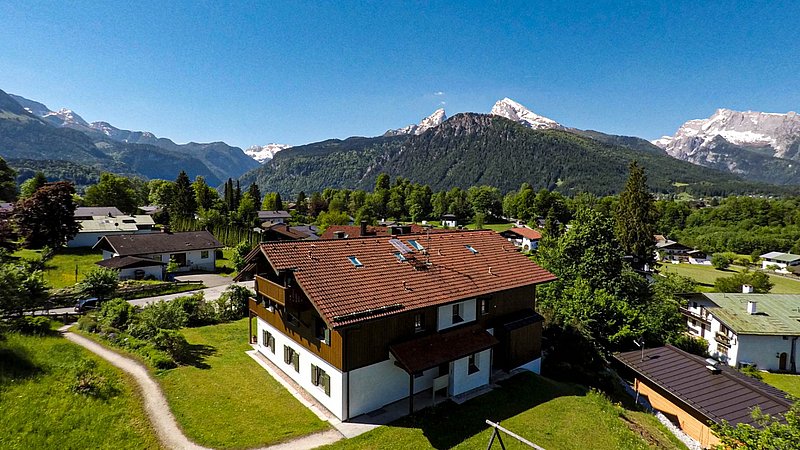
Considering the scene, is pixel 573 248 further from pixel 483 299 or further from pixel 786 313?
pixel 786 313

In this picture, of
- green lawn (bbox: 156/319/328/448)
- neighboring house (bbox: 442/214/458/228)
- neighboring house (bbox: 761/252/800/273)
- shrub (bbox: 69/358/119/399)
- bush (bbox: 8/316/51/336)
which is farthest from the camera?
neighboring house (bbox: 442/214/458/228)

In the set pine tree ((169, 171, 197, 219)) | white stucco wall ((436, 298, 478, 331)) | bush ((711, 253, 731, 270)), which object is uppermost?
pine tree ((169, 171, 197, 219))

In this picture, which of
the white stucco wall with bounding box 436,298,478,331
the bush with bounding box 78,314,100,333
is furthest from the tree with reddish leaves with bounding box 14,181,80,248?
the white stucco wall with bounding box 436,298,478,331

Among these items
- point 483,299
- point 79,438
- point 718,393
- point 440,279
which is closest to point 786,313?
point 718,393

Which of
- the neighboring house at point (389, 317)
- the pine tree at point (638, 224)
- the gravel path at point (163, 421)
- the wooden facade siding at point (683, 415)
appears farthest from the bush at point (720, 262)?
the gravel path at point (163, 421)

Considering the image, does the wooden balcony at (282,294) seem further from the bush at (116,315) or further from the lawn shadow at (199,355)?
the bush at (116,315)

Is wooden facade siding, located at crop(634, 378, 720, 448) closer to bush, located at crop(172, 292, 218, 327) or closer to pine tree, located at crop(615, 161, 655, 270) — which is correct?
pine tree, located at crop(615, 161, 655, 270)

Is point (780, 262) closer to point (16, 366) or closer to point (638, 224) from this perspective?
point (638, 224)
